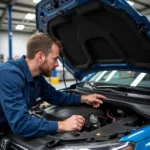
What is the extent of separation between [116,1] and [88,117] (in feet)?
3.05

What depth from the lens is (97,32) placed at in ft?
6.60

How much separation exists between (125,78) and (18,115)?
151 cm

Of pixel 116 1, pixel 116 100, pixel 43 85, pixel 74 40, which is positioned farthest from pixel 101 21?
pixel 43 85

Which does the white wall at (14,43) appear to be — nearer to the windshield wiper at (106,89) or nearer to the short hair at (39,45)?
the windshield wiper at (106,89)

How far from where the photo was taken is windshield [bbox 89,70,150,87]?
7.52ft

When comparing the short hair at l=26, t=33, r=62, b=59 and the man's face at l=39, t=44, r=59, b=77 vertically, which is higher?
the short hair at l=26, t=33, r=62, b=59

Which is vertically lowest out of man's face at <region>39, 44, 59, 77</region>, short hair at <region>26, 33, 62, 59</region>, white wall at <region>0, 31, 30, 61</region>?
man's face at <region>39, 44, 59, 77</region>

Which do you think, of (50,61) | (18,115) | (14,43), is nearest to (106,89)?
(50,61)

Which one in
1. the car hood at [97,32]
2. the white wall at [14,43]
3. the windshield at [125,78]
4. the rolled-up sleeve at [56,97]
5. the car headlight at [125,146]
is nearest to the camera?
the car headlight at [125,146]

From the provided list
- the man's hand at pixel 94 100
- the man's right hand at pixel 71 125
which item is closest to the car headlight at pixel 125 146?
the man's right hand at pixel 71 125

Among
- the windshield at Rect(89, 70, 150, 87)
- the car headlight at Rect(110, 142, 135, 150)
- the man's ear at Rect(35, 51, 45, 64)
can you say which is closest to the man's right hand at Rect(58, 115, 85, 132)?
the car headlight at Rect(110, 142, 135, 150)

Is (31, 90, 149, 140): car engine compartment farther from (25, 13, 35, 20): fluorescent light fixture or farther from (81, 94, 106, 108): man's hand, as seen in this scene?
(25, 13, 35, 20): fluorescent light fixture

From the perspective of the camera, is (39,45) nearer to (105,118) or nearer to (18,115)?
(18,115)

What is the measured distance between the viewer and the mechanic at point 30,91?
1.42m
